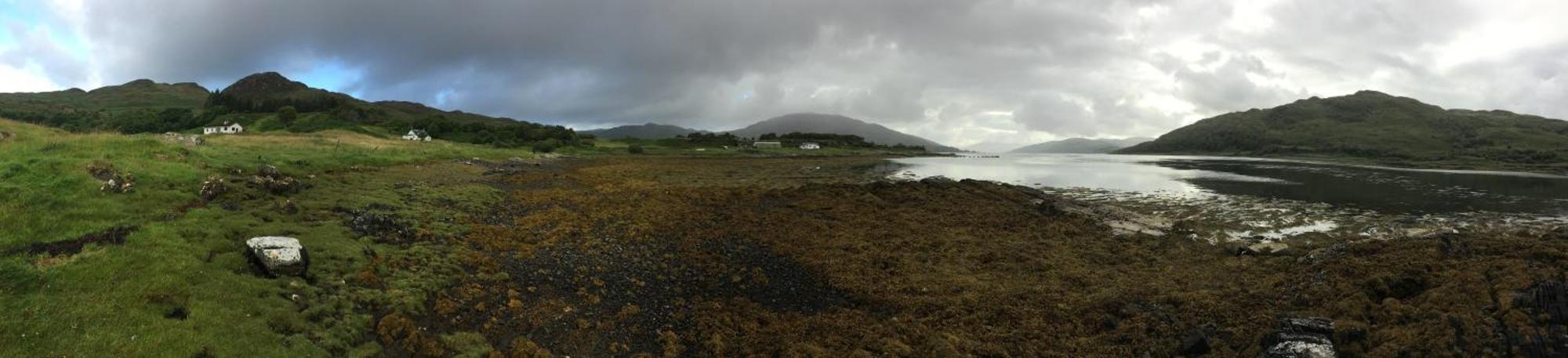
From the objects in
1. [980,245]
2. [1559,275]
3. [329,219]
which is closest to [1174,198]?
[980,245]

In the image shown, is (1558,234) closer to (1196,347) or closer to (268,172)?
(1196,347)

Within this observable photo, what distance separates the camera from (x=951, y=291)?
1527cm

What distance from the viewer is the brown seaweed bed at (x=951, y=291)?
1059 centimetres

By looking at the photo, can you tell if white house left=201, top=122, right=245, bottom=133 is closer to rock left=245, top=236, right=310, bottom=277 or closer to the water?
rock left=245, top=236, right=310, bottom=277

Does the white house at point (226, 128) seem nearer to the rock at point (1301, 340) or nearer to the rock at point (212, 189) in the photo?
the rock at point (212, 189)

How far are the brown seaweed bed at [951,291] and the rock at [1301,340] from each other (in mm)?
227

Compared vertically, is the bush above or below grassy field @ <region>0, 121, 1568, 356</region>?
above

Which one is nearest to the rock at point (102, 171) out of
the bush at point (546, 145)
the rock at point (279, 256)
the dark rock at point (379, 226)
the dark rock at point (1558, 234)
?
the dark rock at point (379, 226)

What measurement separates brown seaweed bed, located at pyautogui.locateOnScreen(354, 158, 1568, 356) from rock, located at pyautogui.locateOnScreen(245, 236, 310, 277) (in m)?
1.17

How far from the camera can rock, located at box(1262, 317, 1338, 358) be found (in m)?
9.18

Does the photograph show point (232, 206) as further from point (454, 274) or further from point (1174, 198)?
point (1174, 198)

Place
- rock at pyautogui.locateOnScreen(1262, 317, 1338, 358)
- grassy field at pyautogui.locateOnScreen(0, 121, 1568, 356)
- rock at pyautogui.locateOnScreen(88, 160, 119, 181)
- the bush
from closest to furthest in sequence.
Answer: rock at pyautogui.locateOnScreen(1262, 317, 1338, 358) < grassy field at pyautogui.locateOnScreen(0, 121, 1568, 356) < rock at pyautogui.locateOnScreen(88, 160, 119, 181) < the bush

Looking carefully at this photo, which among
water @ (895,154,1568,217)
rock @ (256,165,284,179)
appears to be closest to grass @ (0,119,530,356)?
rock @ (256,165,284,179)

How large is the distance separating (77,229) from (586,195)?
66.8ft
